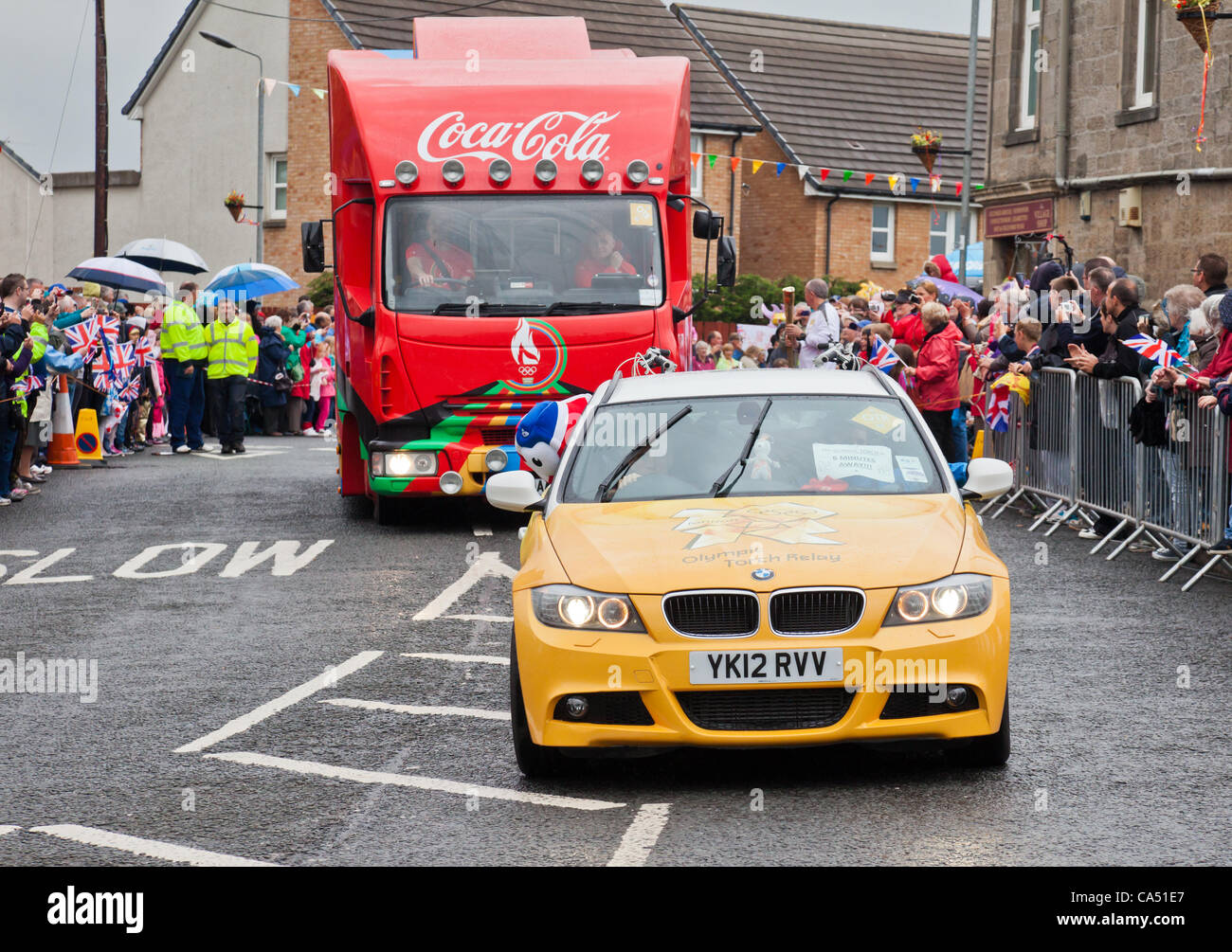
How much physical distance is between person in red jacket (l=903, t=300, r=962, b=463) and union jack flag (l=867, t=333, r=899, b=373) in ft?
3.26

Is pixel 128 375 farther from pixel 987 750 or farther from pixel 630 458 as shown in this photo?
pixel 987 750

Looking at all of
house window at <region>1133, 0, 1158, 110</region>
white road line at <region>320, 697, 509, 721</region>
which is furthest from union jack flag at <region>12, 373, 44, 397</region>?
house window at <region>1133, 0, 1158, 110</region>

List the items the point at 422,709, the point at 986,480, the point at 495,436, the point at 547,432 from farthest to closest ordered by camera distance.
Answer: the point at 495,436
the point at 547,432
the point at 422,709
the point at 986,480

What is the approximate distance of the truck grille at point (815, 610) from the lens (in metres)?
6.36

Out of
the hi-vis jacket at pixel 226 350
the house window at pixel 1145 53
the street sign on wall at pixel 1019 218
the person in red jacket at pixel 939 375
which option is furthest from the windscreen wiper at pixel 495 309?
the street sign on wall at pixel 1019 218

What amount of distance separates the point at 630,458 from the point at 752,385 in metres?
0.72

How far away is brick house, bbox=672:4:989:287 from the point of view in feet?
156

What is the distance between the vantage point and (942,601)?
6.48m

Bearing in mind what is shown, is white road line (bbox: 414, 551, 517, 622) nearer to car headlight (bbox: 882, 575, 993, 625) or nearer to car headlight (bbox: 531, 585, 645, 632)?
car headlight (bbox: 531, 585, 645, 632)

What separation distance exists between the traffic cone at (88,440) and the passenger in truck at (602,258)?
32.4 feet

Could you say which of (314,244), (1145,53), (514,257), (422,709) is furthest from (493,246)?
(1145,53)
